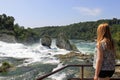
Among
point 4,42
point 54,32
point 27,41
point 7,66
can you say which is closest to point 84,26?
point 54,32

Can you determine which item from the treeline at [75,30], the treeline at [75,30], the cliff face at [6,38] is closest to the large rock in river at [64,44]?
the cliff face at [6,38]

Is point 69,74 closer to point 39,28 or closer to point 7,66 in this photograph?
point 7,66

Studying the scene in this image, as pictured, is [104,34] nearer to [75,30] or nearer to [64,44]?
[64,44]

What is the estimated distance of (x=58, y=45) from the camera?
235 feet

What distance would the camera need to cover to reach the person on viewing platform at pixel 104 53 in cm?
581

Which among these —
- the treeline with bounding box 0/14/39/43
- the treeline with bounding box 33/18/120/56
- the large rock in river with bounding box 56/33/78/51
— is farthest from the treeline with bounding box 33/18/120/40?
the large rock in river with bounding box 56/33/78/51

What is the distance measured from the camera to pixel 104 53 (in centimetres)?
585

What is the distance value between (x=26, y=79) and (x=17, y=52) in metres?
22.9

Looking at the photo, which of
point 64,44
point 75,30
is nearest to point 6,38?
point 64,44

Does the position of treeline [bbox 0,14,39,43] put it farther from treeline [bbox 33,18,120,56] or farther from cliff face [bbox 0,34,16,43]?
treeline [bbox 33,18,120,56]

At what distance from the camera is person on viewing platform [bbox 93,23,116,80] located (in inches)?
229

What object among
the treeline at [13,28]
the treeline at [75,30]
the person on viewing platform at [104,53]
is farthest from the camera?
the treeline at [75,30]

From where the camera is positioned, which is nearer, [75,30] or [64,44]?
[64,44]

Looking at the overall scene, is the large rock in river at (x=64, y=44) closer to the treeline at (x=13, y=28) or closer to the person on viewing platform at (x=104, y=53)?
the treeline at (x=13, y=28)
